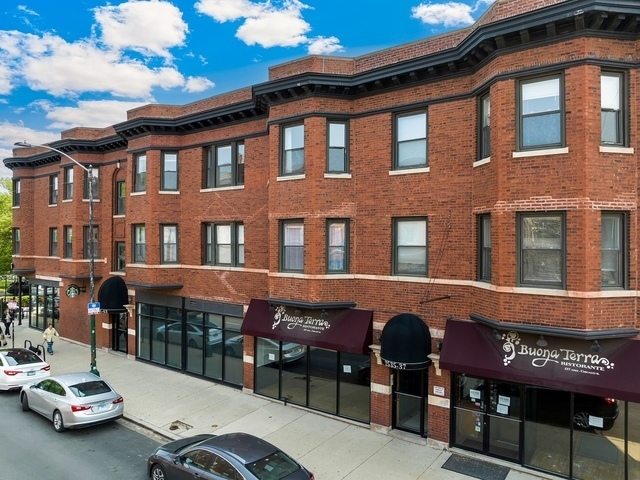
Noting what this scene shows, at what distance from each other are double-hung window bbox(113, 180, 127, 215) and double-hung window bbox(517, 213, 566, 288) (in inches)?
743

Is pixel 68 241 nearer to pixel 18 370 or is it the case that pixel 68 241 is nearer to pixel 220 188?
pixel 18 370

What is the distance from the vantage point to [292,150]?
14641 mm

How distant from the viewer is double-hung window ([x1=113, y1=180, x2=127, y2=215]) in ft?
73.8

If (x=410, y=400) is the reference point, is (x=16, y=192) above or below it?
above

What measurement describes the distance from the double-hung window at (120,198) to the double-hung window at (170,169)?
4285 millimetres

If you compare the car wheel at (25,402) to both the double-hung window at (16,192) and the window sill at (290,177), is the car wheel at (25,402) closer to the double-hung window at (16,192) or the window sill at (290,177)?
the window sill at (290,177)

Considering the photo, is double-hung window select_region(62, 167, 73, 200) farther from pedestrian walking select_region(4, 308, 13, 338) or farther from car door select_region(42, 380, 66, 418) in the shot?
car door select_region(42, 380, 66, 418)

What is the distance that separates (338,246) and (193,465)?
24.4ft

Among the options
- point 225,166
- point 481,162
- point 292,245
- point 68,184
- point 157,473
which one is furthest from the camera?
point 68,184

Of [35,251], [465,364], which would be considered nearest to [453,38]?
[465,364]

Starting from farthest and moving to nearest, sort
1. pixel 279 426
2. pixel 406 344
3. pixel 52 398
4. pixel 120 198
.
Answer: pixel 120 198, pixel 279 426, pixel 52 398, pixel 406 344

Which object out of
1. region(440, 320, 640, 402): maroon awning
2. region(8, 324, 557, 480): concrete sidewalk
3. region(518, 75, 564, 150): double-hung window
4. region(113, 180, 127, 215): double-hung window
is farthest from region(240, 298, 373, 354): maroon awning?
region(113, 180, 127, 215): double-hung window

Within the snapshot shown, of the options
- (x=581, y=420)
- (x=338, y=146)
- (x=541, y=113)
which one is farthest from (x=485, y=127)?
(x=581, y=420)

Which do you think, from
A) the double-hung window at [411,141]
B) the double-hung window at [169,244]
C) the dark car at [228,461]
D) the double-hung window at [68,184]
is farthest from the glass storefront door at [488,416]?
the double-hung window at [68,184]
